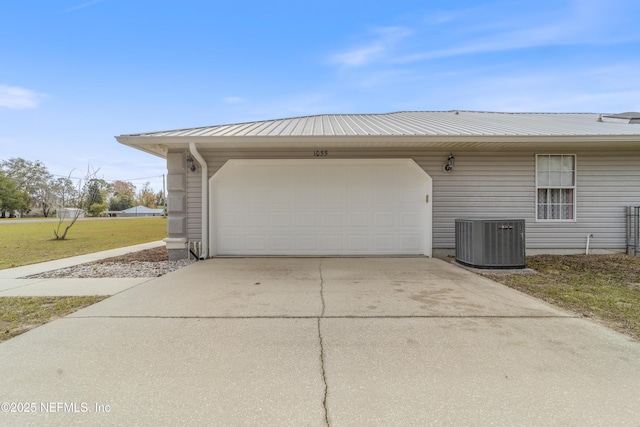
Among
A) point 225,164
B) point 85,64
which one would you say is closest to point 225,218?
point 225,164

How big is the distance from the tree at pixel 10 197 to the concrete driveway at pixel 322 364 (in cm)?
6526

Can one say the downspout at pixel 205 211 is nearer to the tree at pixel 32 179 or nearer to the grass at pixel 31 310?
the grass at pixel 31 310

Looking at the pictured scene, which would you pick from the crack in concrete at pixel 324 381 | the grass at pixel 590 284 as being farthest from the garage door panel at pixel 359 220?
the crack in concrete at pixel 324 381

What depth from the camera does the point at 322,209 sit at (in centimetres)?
735

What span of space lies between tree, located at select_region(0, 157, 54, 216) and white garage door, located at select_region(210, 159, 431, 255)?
63.1 meters

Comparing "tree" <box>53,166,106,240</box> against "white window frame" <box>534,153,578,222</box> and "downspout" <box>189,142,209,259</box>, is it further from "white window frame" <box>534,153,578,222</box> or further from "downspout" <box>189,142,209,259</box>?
"white window frame" <box>534,153,578,222</box>

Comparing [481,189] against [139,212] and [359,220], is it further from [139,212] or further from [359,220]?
[139,212]

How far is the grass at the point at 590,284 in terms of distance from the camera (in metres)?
3.40

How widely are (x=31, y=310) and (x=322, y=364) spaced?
388cm

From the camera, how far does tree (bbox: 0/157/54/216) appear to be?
52500 mm

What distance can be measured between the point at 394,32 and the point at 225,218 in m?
9.30

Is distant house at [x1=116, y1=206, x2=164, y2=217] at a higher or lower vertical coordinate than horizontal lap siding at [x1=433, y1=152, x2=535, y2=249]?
lower

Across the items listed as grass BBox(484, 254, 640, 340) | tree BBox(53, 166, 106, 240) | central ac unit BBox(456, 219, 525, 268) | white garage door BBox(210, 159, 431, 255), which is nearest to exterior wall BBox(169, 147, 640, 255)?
Answer: white garage door BBox(210, 159, 431, 255)

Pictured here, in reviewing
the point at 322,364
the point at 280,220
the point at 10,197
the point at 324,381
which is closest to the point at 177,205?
the point at 280,220
